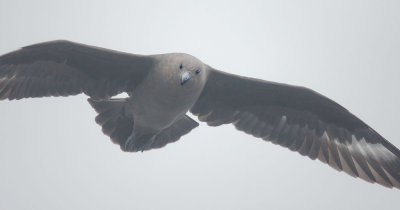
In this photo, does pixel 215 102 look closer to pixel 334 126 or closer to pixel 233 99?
pixel 233 99

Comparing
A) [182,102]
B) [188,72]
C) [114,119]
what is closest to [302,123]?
[182,102]

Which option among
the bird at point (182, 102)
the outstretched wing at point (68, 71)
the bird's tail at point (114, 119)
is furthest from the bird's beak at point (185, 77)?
the bird's tail at point (114, 119)

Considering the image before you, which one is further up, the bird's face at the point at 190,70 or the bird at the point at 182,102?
the bird's face at the point at 190,70

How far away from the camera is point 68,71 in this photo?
659 cm

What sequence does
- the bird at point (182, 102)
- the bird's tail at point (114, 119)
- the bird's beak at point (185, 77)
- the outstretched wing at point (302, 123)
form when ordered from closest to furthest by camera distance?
the bird's beak at point (185, 77)
the bird at point (182, 102)
the outstretched wing at point (302, 123)
the bird's tail at point (114, 119)

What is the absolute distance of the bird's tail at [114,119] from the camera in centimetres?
709

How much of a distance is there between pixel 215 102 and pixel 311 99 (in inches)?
47.8

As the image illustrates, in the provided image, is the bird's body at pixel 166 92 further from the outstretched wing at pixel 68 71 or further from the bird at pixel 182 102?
the outstretched wing at pixel 68 71

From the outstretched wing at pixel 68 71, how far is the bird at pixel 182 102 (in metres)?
0.01

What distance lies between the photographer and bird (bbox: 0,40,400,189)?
249 inches

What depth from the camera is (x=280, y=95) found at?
692 cm

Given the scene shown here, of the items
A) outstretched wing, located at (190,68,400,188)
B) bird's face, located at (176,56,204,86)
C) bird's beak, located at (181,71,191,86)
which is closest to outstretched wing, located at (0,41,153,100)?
bird's face, located at (176,56,204,86)

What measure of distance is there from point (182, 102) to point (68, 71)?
1.44 m

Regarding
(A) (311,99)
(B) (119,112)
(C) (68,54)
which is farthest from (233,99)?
(C) (68,54)
